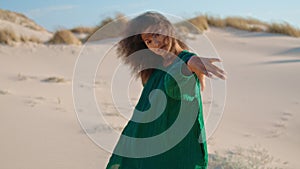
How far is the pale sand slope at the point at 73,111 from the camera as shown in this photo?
456 centimetres

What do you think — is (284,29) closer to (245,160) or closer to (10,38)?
(10,38)

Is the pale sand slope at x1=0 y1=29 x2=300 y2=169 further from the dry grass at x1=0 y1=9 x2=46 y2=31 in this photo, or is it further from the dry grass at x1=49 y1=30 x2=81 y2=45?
the dry grass at x1=0 y1=9 x2=46 y2=31

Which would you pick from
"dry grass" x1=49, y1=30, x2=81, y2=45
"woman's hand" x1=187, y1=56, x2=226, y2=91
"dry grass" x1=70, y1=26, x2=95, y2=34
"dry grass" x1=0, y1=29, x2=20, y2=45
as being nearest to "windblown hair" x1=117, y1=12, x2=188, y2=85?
"woman's hand" x1=187, y1=56, x2=226, y2=91

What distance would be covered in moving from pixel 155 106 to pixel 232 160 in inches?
97.6

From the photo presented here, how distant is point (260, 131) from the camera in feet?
18.7

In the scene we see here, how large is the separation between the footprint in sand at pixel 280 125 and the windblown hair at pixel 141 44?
12.2 ft

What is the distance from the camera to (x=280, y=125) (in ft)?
19.5

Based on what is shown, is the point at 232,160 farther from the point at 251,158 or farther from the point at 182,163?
the point at 182,163

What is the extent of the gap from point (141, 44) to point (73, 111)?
4423mm

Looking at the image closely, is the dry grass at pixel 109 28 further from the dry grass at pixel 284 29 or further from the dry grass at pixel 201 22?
the dry grass at pixel 284 29

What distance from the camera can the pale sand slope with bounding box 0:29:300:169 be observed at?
4564mm

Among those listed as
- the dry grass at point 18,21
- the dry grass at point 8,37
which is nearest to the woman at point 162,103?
the dry grass at point 8,37

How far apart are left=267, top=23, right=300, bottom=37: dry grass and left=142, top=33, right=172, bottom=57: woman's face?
1478cm

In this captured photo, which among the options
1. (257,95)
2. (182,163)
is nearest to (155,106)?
(182,163)
